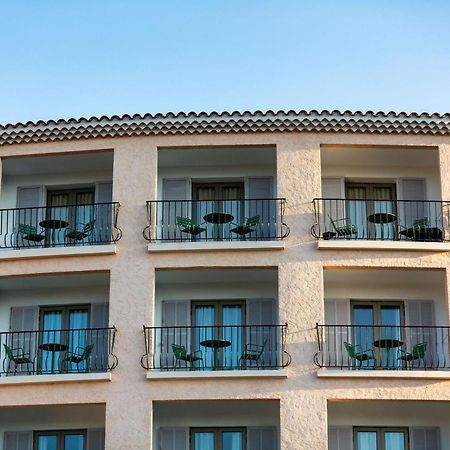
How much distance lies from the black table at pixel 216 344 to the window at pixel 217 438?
1652mm

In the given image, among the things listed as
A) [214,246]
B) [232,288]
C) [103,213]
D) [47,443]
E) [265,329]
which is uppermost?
[103,213]

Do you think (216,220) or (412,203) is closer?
(216,220)

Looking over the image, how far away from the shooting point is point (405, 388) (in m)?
28.2

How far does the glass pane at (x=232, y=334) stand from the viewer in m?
29.6

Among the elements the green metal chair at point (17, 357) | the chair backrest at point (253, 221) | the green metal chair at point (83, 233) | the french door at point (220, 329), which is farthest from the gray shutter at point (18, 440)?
the chair backrest at point (253, 221)

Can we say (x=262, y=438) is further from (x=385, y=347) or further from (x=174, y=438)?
(x=385, y=347)

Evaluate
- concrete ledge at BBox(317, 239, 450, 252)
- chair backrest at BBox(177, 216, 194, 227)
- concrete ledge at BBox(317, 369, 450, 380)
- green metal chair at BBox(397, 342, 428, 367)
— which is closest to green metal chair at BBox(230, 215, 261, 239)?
chair backrest at BBox(177, 216, 194, 227)

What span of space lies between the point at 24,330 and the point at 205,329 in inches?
191

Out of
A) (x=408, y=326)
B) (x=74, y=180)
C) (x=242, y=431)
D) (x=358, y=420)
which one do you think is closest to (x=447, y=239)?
(x=408, y=326)

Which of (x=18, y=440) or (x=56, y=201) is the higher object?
(x=56, y=201)

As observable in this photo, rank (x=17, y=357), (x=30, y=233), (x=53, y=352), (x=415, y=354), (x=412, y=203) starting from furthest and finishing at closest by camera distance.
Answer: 1. (x=412, y=203)
2. (x=30, y=233)
3. (x=53, y=352)
4. (x=17, y=357)
5. (x=415, y=354)

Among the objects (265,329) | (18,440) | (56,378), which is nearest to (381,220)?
(265,329)

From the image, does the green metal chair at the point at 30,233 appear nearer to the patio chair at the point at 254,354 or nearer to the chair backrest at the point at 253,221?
the chair backrest at the point at 253,221

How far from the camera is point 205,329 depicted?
30.2 meters
